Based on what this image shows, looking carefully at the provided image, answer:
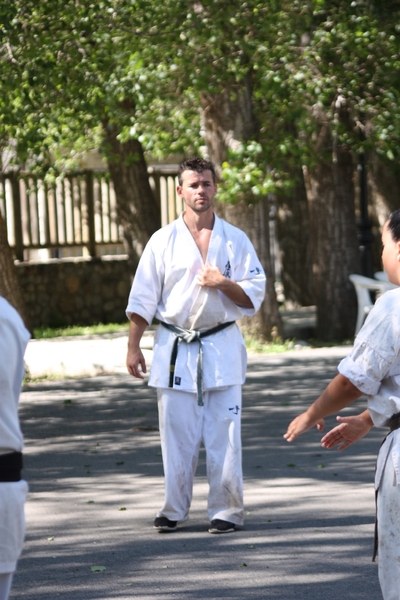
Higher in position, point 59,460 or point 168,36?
point 168,36

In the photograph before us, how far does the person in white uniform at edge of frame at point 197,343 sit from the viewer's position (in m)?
6.24

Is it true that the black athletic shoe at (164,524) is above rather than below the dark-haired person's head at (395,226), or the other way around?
below

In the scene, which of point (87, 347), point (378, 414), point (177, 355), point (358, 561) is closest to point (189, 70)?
point (87, 347)

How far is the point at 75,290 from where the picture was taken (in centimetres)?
1869

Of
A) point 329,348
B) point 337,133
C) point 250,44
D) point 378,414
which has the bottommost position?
point 329,348

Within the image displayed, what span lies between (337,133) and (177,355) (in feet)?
29.2

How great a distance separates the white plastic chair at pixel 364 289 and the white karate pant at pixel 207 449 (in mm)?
8390

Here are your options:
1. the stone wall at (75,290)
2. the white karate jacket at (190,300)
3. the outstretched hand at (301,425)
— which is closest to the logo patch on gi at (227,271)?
the white karate jacket at (190,300)

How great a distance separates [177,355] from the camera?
632 centimetres

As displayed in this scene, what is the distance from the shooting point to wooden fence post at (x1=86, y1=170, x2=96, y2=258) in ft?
61.8

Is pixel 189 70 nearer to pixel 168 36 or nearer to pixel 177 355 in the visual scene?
pixel 168 36

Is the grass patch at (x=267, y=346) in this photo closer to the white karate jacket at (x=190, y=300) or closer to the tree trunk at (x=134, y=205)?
the tree trunk at (x=134, y=205)

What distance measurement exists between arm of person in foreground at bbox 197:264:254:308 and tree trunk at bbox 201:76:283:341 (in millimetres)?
7861

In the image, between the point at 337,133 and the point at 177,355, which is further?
the point at 337,133
